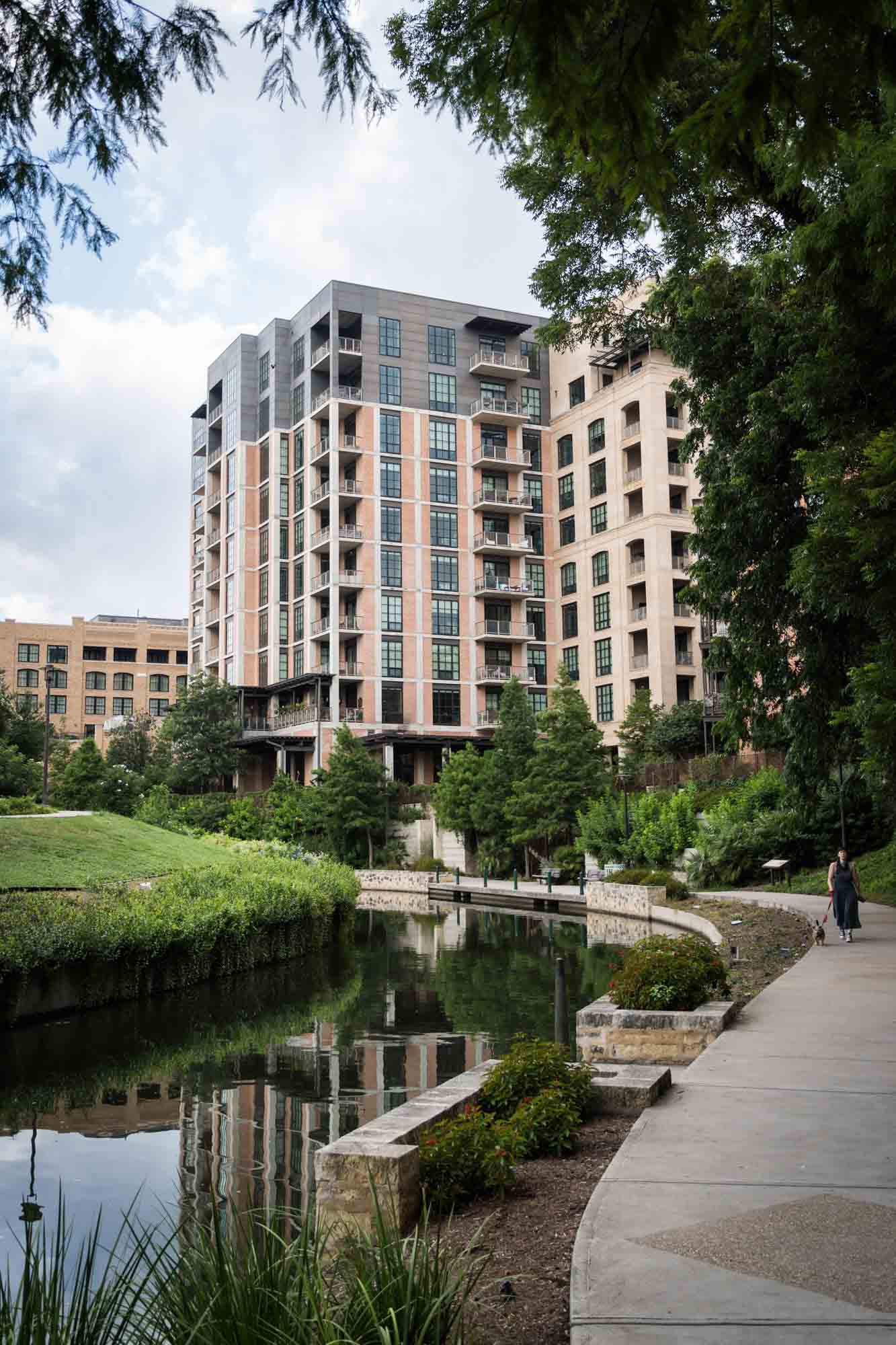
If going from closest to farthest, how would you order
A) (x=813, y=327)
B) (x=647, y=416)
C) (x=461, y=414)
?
(x=813, y=327) → (x=647, y=416) → (x=461, y=414)

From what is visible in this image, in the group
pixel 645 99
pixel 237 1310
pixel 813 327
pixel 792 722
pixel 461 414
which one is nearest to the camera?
pixel 237 1310

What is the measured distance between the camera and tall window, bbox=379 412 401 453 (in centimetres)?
6838

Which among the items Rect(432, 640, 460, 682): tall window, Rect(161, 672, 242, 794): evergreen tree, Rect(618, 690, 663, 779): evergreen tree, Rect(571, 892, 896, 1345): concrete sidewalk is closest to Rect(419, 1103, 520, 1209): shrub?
Rect(571, 892, 896, 1345): concrete sidewalk

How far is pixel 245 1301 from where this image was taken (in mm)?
3779

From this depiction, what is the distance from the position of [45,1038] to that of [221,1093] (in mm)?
4841

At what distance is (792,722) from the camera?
19250mm

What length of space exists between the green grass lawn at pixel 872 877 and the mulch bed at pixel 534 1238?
70.5 feet

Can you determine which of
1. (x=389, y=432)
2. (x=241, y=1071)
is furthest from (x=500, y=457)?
(x=241, y=1071)

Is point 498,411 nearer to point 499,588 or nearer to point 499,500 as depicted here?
point 499,500

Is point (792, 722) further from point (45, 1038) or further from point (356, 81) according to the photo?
point (356, 81)

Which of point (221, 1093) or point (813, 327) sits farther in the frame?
point (813, 327)

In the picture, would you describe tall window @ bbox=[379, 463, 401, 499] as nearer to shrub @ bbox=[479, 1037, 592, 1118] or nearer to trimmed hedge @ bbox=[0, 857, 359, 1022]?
trimmed hedge @ bbox=[0, 857, 359, 1022]

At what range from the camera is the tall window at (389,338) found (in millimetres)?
69188

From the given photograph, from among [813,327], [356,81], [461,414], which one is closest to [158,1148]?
[356,81]
